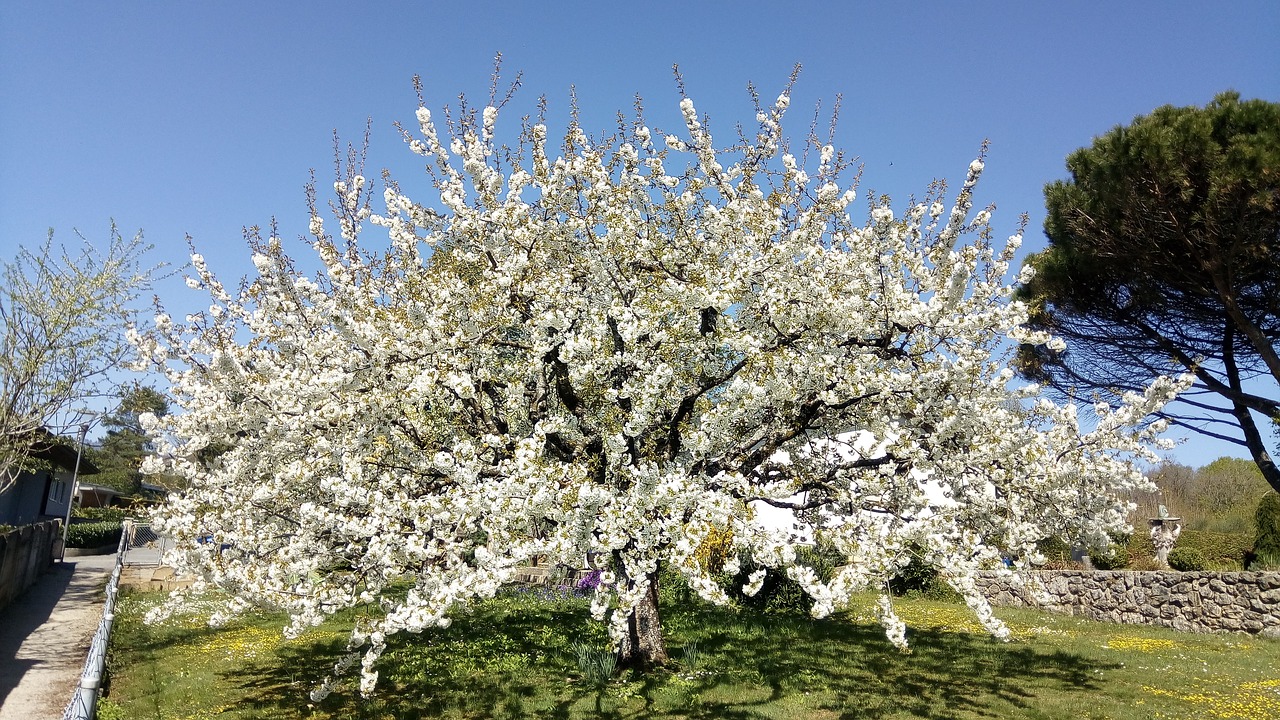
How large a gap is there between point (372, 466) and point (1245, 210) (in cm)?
1586

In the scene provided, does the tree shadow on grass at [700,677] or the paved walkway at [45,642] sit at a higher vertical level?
the tree shadow on grass at [700,677]

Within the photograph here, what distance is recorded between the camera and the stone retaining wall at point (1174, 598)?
14.3 metres

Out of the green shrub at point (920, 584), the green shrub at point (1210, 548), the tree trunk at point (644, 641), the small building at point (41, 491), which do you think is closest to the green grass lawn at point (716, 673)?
the tree trunk at point (644, 641)

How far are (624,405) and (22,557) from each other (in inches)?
661

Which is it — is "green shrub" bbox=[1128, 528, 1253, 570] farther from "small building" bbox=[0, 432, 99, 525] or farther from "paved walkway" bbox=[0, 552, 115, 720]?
"small building" bbox=[0, 432, 99, 525]

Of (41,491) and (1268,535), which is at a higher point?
(41,491)

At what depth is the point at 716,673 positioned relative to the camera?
9469 mm

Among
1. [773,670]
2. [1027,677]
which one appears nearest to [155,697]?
[773,670]

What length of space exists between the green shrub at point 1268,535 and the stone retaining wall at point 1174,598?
2592 mm

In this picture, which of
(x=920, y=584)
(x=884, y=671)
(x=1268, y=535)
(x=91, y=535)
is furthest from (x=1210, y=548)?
(x=91, y=535)

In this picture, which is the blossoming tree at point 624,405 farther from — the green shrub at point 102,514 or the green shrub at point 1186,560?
the green shrub at point 102,514

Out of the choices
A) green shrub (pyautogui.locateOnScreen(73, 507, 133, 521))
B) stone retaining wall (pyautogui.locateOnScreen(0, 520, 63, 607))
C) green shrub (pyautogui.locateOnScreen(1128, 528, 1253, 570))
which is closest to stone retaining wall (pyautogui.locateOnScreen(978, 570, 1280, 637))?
green shrub (pyautogui.locateOnScreen(1128, 528, 1253, 570))

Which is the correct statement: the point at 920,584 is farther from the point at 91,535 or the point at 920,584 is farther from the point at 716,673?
the point at 91,535

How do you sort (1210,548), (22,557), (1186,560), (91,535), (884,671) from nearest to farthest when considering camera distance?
(884,671) → (22,557) → (1186,560) → (1210,548) → (91,535)
